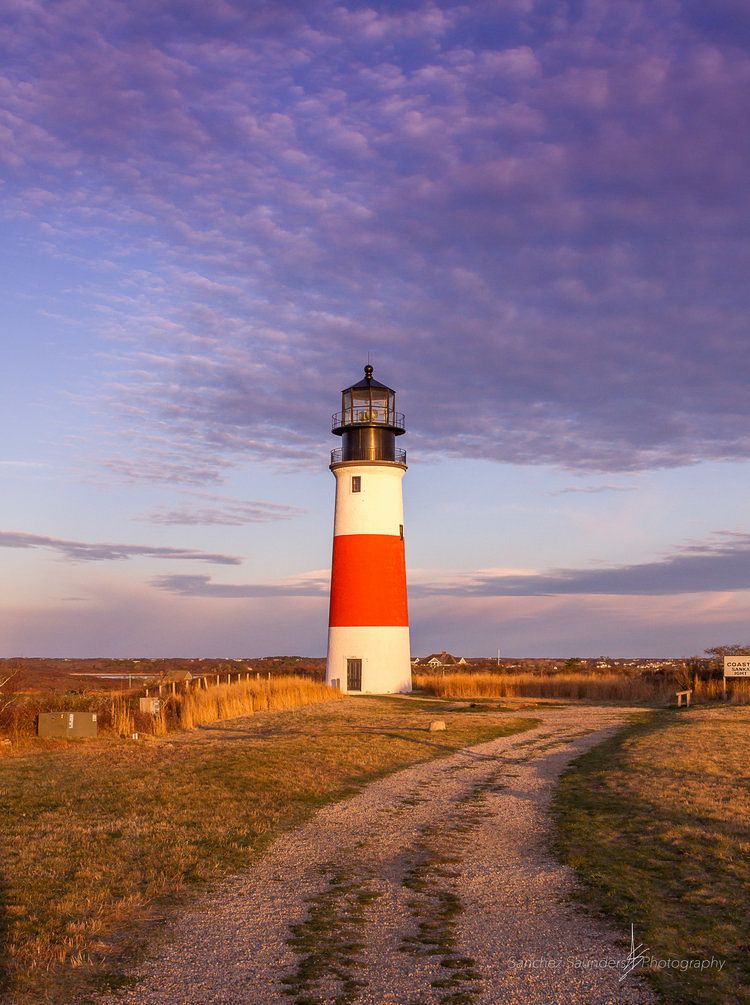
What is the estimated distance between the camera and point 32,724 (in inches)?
894

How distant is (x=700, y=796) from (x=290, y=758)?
8.06 metres

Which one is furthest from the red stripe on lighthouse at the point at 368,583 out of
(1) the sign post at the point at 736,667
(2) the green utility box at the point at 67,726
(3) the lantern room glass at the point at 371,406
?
(2) the green utility box at the point at 67,726

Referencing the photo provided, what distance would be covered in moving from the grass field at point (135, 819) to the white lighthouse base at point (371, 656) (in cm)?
1429

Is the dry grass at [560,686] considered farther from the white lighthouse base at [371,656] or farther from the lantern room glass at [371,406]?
the lantern room glass at [371,406]

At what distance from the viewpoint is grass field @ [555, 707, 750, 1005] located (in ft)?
25.0

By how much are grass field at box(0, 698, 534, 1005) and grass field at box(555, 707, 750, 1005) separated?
4067 millimetres

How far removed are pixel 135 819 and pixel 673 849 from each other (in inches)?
282

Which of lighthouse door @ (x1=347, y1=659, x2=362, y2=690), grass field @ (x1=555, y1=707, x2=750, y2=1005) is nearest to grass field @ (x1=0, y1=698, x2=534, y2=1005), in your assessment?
grass field @ (x1=555, y1=707, x2=750, y2=1005)

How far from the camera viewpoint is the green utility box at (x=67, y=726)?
22.2m

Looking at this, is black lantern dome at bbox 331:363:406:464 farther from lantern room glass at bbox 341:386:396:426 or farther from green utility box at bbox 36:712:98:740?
green utility box at bbox 36:712:98:740

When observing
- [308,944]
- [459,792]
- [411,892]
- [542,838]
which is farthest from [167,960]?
[459,792]

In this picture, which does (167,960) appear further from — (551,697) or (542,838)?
(551,697)

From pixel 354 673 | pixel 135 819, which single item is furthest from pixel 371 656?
pixel 135 819

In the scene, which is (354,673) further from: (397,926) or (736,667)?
(397,926)
